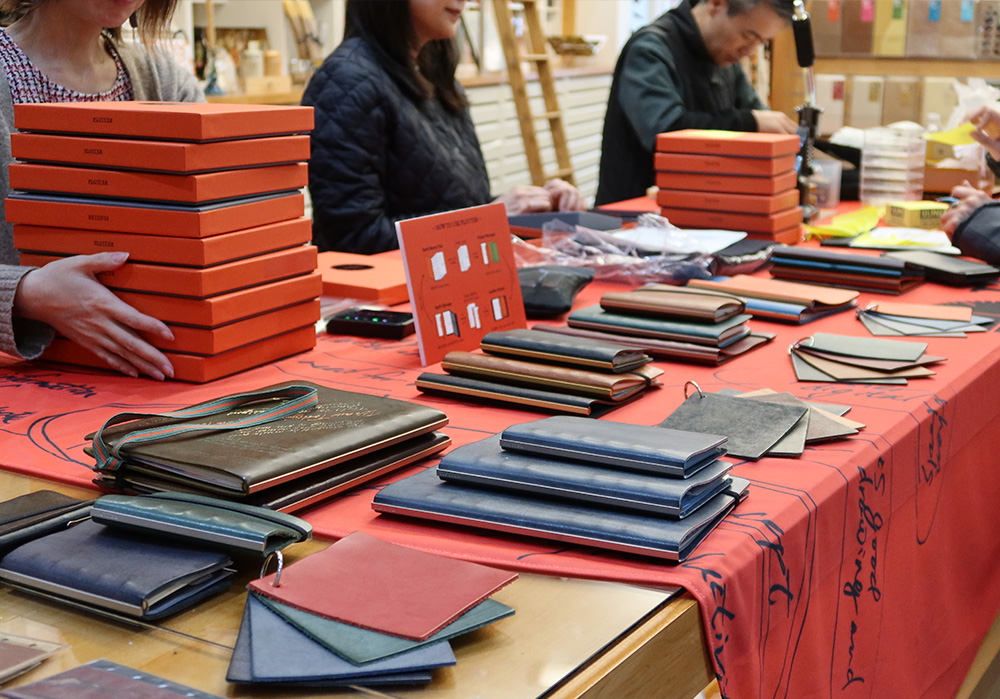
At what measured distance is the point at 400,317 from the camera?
169 centimetres

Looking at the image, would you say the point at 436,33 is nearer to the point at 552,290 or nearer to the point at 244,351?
the point at 552,290

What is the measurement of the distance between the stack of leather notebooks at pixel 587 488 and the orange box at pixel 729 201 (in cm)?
146

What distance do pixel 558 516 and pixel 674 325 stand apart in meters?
0.70

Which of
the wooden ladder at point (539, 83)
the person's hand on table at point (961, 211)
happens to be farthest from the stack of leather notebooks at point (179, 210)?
the wooden ladder at point (539, 83)

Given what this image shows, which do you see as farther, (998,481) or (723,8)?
(723,8)

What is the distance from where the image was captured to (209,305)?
4.59ft

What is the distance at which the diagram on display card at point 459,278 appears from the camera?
1.50m

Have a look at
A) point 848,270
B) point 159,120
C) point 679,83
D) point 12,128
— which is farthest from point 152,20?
point 679,83

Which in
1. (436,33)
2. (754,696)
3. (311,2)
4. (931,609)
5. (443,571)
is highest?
(311,2)

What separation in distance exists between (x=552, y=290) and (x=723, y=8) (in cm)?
198

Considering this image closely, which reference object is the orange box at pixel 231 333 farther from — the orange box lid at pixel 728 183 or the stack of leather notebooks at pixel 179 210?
the orange box lid at pixel 728 183

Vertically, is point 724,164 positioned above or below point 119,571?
above

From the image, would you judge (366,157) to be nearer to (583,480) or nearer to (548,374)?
(548,374)

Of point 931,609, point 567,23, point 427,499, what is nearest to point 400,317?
point 427,499
